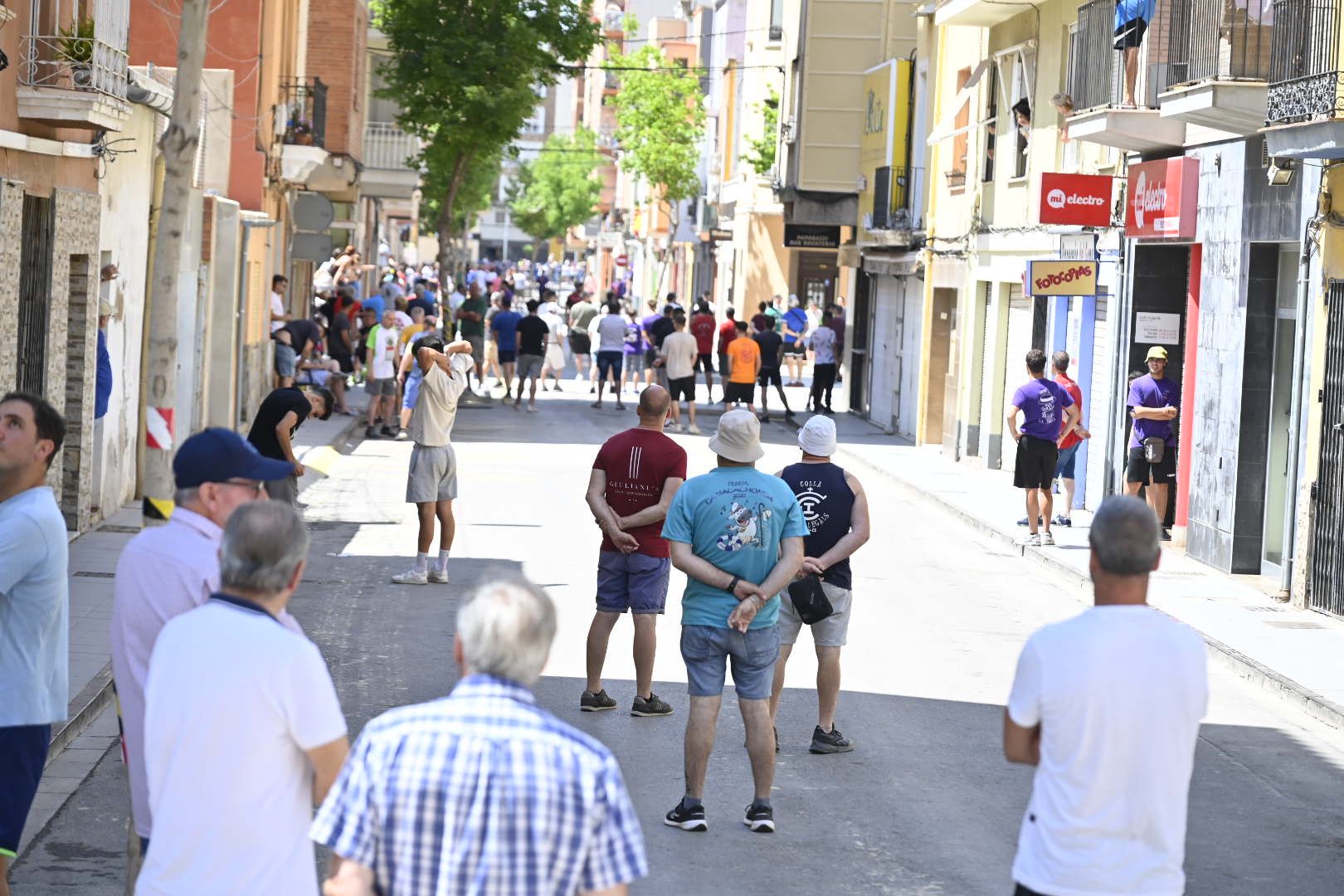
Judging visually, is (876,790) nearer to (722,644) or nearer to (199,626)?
(722,644)

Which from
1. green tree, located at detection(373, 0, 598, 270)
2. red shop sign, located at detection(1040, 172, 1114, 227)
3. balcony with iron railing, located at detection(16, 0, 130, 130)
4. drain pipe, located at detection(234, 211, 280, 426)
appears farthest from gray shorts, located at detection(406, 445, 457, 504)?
green tree, located at detection(373, 0, 598, 270)

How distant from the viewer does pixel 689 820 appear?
27.8ft

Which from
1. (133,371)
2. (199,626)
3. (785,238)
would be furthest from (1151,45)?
(785,238)

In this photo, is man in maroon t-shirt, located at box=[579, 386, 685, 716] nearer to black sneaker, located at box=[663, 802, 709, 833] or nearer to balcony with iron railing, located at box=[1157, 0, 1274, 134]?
black sneaker, located at box=[663, 802, 709, 833]

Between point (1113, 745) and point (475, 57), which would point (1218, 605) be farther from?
point (475, 57)

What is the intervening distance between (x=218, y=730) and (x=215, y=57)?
80.2 ft

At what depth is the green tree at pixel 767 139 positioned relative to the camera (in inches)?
2126

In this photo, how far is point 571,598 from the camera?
14.8m

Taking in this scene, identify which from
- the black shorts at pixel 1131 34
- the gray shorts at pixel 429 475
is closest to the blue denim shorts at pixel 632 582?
the gray shorts at pixel 429 475

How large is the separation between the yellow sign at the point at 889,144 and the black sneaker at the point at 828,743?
25.1m

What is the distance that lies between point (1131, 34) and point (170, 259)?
1448 cm

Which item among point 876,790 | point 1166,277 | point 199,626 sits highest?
point 1166,277

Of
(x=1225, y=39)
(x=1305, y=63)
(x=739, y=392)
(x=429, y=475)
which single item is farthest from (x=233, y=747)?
(x=739, y=392)

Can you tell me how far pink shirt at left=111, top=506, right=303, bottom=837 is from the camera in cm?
536
